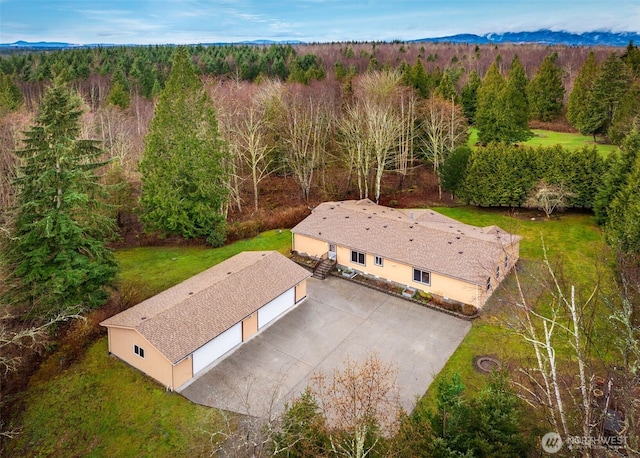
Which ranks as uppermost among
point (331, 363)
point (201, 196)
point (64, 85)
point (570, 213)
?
point (64, 85)

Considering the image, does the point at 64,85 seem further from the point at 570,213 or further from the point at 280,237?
the point at 570,213

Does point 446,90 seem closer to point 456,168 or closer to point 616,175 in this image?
point 456,168

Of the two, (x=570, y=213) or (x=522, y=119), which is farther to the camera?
(x=522, y=119)

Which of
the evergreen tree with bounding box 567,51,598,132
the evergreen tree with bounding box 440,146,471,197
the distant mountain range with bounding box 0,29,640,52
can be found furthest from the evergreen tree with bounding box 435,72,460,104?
the distant mountain range with bounding box 0,29,640,52

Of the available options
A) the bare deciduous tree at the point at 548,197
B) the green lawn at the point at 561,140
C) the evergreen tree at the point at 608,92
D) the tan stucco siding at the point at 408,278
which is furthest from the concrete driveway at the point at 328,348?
the evergreen tree at the point at 608,92

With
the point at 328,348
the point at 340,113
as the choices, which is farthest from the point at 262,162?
the point at 328,348

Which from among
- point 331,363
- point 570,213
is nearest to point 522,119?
point 570,213
